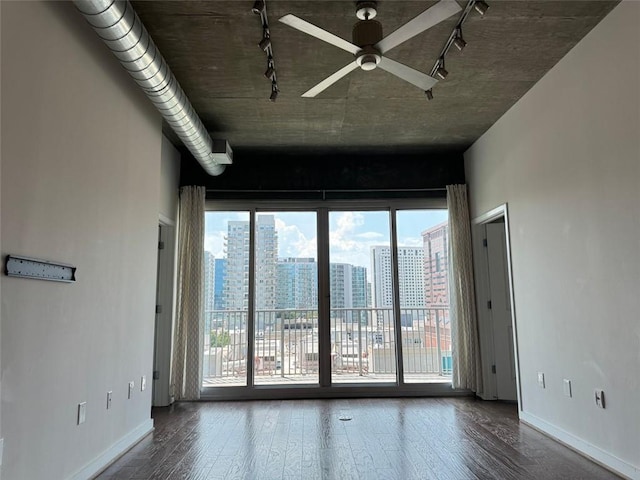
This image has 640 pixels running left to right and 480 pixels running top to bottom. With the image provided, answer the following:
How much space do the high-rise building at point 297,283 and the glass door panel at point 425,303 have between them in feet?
3.61

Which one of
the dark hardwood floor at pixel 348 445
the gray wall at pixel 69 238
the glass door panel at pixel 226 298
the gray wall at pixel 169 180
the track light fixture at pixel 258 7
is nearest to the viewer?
the gray wall at pixel 69 238

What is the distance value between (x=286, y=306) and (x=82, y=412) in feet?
9.55

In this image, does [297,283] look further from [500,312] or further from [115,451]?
[115,451]

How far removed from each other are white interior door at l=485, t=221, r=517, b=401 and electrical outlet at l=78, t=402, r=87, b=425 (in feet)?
13.6

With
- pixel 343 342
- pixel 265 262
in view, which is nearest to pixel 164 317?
pixel 265 262

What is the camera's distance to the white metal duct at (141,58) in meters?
2.24

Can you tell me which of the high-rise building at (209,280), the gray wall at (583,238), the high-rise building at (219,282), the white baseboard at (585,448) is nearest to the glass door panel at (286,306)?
the high-rise building at (219,282)

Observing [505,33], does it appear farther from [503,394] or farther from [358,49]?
[503,394]

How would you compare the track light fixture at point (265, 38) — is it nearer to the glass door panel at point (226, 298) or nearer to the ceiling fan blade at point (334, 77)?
the ceiling fan blade at point (334, 77)

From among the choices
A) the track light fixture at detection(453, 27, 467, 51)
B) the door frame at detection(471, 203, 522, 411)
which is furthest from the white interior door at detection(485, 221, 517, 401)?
the track light fixture at detection(453, 27, 467, 51)

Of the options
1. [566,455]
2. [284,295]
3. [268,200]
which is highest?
[268,200]

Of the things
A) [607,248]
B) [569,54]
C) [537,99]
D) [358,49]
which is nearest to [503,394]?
[607,248]

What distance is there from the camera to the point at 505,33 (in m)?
2.92

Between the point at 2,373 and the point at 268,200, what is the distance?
12.1 ft
